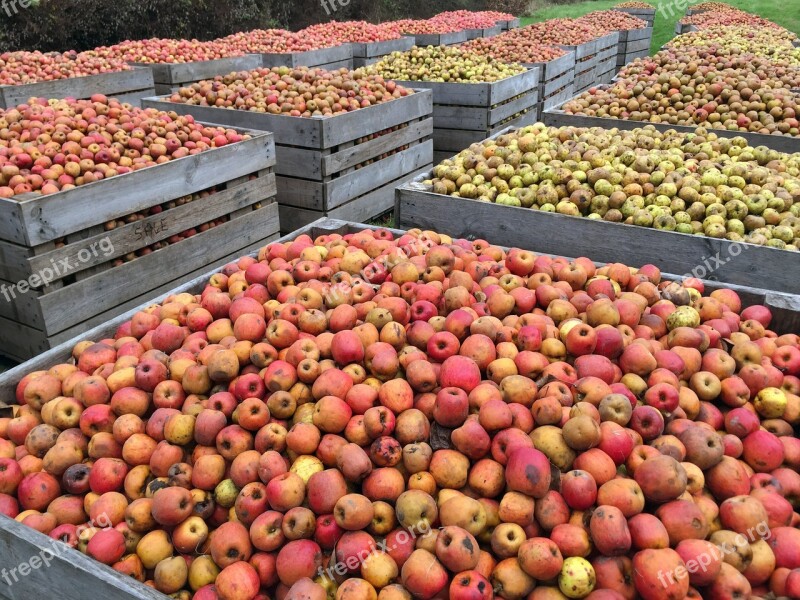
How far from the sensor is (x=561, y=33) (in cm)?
1359

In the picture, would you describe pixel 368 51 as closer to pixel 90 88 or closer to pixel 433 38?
pixel 433 38

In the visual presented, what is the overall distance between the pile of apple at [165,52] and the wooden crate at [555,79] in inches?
210

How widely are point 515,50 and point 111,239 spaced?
30.4 ft

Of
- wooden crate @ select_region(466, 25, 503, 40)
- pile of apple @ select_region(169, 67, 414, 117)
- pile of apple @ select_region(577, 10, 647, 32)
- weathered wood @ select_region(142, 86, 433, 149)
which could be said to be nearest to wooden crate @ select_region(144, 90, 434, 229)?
weathered wood @ select_region(142, 86, 433, 149)

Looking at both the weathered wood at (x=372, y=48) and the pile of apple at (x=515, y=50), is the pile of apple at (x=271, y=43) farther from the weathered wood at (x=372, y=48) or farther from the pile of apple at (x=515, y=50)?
the pile of apple at (x=515, y=50)

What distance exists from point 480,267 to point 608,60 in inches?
585

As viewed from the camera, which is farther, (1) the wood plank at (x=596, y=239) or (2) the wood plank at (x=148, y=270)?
(2) the wood plank at (x=148, y=270)

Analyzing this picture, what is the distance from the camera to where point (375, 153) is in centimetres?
712

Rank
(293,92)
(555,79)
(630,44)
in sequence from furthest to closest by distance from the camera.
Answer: (630,44) < (555,79) < (293,92)

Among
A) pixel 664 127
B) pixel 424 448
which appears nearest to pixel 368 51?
pixel 664 127

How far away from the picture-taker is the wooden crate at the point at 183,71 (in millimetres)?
9141

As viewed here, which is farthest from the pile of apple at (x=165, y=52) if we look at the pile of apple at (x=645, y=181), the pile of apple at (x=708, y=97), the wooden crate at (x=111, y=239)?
the pile of apple at (x=645, y=181)

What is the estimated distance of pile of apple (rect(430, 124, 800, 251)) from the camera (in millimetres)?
4266

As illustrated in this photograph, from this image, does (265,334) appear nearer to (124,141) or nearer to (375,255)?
(375,255)
